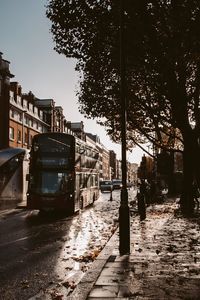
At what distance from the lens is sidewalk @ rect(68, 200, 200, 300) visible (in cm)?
611

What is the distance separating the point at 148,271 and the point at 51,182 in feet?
46.0

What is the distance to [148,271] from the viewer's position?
25.0 ft

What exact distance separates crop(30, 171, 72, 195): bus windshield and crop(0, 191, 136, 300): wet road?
344 centimetres

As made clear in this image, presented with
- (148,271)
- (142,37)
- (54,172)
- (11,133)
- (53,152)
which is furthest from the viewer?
(11,133)

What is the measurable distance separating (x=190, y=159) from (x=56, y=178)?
687 centimetres

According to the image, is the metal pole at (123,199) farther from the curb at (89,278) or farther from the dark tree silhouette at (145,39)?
the dark tree silhouette at (145,39)

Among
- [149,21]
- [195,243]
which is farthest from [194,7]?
[195,243]

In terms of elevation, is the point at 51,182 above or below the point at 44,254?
above

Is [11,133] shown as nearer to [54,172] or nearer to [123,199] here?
[54,172]

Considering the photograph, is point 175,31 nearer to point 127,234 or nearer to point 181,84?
point 181,84

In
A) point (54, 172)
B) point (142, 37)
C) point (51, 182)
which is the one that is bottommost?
point (51, 182)

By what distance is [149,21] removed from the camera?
1516cm

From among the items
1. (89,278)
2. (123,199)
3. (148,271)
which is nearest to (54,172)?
(123,199)

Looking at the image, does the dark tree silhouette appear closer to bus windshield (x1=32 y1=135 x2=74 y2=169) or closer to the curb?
bus windshield (x1=32 y1=135 x2=74 y2=169)
